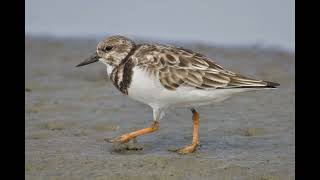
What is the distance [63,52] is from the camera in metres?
13.5

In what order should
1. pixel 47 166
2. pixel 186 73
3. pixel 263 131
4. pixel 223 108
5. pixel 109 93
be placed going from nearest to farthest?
pixel 47 166, pixel 186 73, pixel 263 131, pixel 223 108, pixel 109 93

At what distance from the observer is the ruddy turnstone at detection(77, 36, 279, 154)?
7535 millimetres

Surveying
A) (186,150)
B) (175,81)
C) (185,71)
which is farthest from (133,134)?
(185,71)

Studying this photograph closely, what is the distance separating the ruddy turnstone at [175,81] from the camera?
24.7 feet

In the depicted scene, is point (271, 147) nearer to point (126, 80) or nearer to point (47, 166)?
point (126, 80)

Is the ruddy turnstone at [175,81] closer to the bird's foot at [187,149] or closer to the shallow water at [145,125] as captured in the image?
the bird's foot at [187,149]

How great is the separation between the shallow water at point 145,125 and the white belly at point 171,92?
541 mm

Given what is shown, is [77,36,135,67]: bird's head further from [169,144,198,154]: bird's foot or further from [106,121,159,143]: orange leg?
[169,144,198,154]: bird's foot

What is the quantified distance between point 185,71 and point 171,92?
0.26 meters

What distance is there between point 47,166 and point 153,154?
42.4 inches

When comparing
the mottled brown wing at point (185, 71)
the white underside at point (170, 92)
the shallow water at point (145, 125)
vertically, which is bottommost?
the shallow water at point (145, 125)

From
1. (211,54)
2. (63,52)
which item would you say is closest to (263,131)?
(211,54)

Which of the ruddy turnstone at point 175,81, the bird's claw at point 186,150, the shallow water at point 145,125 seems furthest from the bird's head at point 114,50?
the bird's claw at point 186,150

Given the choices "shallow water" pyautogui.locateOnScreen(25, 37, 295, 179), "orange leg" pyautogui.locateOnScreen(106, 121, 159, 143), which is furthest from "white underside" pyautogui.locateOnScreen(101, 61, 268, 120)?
"shallow water" pyautogui.locateOnScreen(25, 37, 295, 179)
